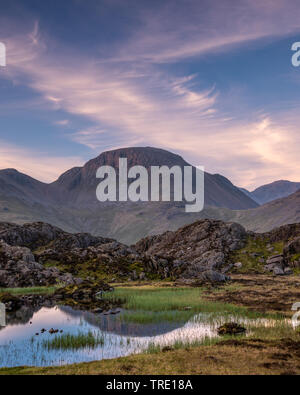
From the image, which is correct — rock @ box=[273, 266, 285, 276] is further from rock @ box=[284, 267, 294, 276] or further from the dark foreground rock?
the dark foreground rock

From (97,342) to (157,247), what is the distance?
108373 mm

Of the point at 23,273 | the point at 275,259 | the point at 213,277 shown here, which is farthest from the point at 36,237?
the point at 275,259

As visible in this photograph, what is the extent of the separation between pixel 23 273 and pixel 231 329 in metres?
56.0

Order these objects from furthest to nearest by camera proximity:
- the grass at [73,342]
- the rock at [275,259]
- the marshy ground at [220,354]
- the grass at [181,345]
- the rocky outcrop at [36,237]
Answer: the rocky outcrop at [36,237] → the rock at [275,259] → the grass at [73,342] → the grass at [181,345] → the marshy ground at [220,354]

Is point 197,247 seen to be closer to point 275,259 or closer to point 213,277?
point 275,259

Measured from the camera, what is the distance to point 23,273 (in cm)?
7450

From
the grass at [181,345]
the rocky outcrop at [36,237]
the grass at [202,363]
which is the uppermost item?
the rocky outcrop at [36,237]

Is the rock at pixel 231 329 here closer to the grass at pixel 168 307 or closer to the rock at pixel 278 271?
the grass at pixel 168 307

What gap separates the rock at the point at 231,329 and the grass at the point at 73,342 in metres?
11.6

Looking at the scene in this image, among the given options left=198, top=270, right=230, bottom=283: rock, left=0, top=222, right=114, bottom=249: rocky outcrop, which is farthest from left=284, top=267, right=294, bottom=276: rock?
left=0, top=222, right=114, bottom=249: rocky outcrop

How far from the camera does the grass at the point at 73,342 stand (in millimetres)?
28766

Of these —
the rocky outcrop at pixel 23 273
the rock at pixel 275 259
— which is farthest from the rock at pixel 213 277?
the rocky outcrop at pixel 23 273

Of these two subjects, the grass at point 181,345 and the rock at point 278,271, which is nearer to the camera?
the grass at point 181,345
